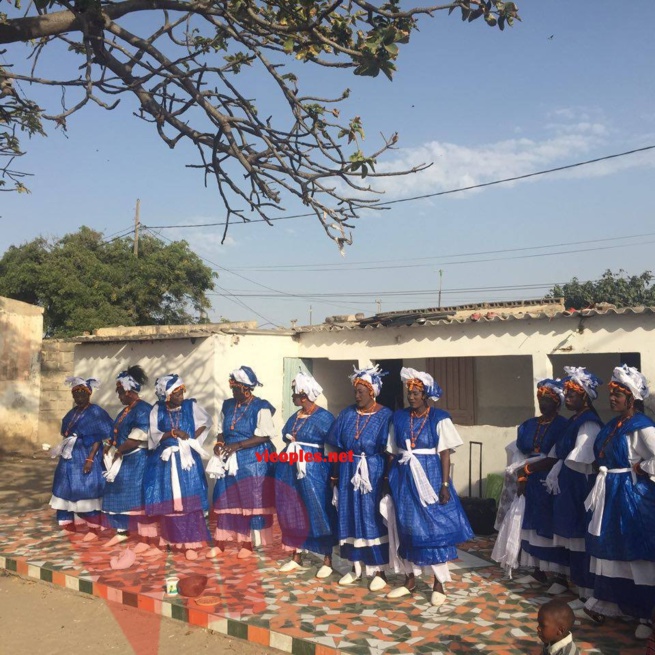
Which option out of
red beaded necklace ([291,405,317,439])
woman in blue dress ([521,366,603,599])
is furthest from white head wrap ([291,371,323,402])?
woman in blue dress ([521,366,603,599])

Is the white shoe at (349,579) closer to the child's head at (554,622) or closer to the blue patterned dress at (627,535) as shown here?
the blue patterned dress at (627,535)

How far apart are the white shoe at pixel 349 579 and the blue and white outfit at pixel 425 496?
566 mm

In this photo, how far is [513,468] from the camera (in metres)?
6.20

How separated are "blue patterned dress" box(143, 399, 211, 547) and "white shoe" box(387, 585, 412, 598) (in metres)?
2.38

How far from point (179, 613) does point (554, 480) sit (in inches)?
129

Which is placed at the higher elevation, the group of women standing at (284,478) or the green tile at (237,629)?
the group of women standing at (284,478)

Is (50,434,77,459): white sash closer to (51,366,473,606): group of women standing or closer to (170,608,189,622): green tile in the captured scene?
(51,366,473,606): group of women standing

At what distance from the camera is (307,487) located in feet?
21.4

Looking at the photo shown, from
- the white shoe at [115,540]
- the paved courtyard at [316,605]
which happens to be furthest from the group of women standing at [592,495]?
the white shoe at [115,540]

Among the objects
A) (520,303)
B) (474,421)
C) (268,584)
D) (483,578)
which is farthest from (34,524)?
(520,303)

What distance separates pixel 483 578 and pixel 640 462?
6.98 feet

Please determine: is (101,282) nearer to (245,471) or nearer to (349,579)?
(245,471)

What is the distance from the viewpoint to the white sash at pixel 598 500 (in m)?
4.95

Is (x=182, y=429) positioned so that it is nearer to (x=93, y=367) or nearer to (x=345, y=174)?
(x=345, y=174)
